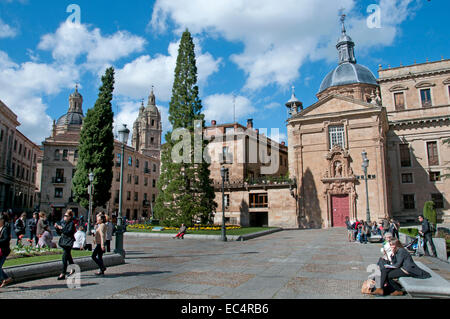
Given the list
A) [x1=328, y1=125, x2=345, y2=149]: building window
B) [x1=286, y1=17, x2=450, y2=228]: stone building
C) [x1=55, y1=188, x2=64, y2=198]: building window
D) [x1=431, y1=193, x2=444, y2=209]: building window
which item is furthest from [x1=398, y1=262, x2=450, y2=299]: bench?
[x1=55, y1=188, x2=64, y2=198]: building window

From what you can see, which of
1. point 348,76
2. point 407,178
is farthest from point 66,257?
point 348,76

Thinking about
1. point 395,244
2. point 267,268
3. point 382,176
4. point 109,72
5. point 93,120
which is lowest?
point 267,268

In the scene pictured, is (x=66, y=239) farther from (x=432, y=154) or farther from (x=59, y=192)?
(x=59, y=192)

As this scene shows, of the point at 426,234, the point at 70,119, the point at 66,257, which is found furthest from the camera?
the point at 70,119

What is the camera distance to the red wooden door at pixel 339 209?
113 ft

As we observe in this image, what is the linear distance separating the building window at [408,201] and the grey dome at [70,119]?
73642mm

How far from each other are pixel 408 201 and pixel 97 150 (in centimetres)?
3590

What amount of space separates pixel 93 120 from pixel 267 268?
2974 cm

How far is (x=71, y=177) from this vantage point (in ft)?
168

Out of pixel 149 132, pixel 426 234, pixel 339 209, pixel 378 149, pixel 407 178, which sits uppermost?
pixel 149 132

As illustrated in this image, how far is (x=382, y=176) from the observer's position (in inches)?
1293
